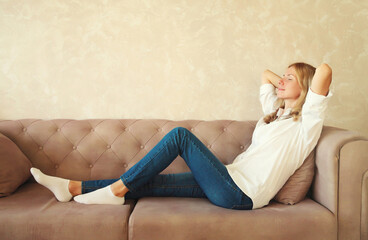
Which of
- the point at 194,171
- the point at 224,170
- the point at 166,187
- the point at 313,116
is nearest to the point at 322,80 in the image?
the point at 313,116

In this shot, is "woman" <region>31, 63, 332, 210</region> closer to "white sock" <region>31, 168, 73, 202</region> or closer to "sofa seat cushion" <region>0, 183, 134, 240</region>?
"white sock" <region>31, 168, 73, 202</region>

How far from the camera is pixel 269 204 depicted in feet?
5.06

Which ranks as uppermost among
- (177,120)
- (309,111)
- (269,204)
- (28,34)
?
(28,34)

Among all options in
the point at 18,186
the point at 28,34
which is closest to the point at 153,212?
the point at 18,186

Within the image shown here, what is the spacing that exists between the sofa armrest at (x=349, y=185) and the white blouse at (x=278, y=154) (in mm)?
145

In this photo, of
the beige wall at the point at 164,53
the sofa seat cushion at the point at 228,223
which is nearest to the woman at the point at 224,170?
the sofa seat cushion at the point at 228,223

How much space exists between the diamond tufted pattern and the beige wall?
0.62 ft

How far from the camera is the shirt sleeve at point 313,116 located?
149cm

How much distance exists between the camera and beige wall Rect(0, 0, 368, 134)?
209 cm

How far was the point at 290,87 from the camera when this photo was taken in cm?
175

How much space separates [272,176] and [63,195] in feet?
3.63

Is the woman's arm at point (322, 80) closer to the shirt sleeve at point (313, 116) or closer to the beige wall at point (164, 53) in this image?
the shirt sleeve at point (313, 116)

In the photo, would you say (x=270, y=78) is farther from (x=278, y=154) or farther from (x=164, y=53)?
(x=164, y=53)

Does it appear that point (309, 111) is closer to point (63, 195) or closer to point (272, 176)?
point (272, 176)
